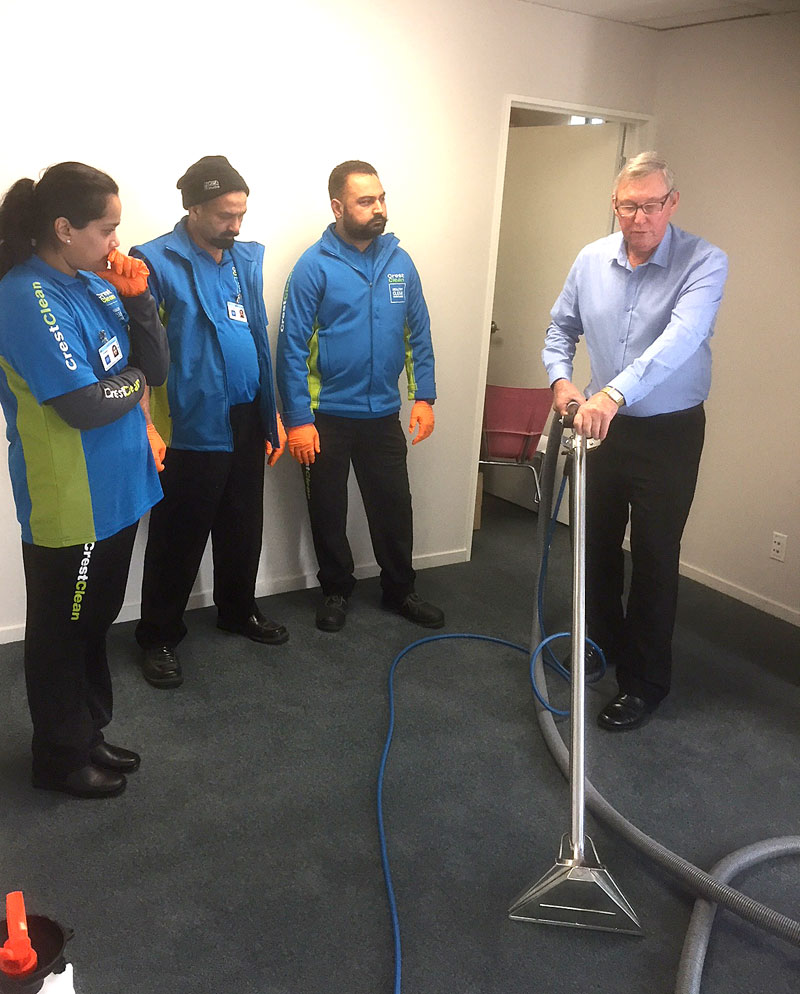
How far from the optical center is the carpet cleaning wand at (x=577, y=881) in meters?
1.80

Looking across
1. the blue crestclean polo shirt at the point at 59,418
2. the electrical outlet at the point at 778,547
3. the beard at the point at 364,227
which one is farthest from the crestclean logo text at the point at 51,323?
the electrical outlet at the point at 778,547

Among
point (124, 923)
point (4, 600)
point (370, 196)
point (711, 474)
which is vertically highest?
point (370, 196)

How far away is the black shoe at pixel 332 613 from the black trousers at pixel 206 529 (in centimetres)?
28

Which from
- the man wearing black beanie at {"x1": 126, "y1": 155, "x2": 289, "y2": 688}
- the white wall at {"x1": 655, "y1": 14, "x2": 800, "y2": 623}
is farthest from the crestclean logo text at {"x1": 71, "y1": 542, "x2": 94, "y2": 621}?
the white wall at {"x1": 655, "y1": 14, "x2": 800, "y2": 623}

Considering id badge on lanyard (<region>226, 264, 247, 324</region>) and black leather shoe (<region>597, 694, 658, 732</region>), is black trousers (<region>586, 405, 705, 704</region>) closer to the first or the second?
black leather shoe (<region>597, 694, 658, 732</region>)

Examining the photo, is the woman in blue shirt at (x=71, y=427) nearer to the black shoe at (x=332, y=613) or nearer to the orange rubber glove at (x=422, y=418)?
the black shoe at (x=332, y=613)

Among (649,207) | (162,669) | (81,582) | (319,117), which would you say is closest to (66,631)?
(81,582)

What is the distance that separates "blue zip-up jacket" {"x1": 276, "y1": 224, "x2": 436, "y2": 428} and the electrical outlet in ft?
5.40

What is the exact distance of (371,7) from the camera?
118 inches

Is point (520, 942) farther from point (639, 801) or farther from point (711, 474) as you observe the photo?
point (711, 474)

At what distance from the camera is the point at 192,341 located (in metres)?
2.57

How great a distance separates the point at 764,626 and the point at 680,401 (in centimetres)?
137

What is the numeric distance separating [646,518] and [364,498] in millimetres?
1131

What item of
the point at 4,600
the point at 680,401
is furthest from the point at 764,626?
the point at 4,600
